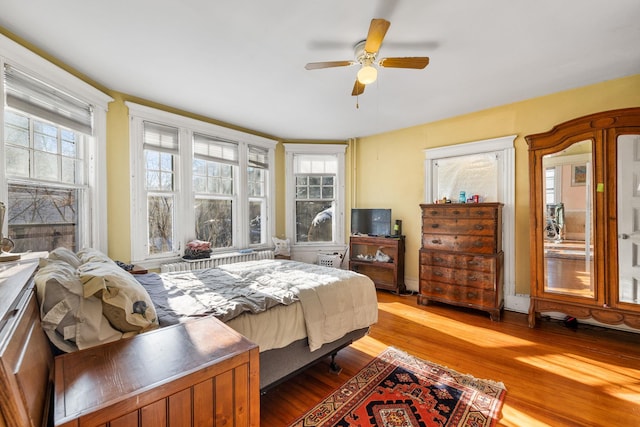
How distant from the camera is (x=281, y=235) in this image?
5062 mm

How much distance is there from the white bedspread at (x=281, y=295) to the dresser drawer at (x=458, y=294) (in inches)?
63.6

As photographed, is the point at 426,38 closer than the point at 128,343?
No

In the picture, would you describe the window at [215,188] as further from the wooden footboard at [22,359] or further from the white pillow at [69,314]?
the wooden footboard at [22,359]

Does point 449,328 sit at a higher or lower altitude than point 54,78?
lower

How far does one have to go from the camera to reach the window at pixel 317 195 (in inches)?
201

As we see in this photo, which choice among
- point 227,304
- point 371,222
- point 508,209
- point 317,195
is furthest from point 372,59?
point 317,195

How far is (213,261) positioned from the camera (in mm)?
3859

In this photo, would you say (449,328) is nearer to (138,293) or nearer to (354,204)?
(354,204)

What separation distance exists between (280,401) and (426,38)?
2904 millimetres

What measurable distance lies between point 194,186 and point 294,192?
5.70 ft

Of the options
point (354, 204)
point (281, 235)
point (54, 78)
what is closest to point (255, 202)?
point (281, 235)

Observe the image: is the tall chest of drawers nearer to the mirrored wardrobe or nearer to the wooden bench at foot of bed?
the mirrored wardrobe

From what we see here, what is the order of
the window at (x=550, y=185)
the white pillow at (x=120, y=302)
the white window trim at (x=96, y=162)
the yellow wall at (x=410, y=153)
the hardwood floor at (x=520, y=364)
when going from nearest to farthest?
the white pillow at (x=120, y=302) → the hardwood floor at (x=520, y=364) → the white window trim at (x=96, y=162) → the window at (x=550, y=185) → the yellow wall at (x=410, y=153)

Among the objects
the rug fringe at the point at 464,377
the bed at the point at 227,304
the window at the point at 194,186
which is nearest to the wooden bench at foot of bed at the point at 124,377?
the bed at the point at 227,304
